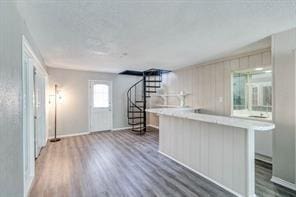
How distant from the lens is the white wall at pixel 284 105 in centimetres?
257

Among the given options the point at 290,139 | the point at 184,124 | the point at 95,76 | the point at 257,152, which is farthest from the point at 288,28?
the point at 95,76

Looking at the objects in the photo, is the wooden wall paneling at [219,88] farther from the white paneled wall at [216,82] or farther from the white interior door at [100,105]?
the white interior door at [100,105]

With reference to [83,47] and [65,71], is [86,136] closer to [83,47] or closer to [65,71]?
[65,71]

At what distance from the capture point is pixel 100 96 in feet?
21.9

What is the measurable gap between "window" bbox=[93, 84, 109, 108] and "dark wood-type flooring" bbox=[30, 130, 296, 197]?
2.29 metres

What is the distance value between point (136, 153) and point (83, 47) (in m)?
2.82

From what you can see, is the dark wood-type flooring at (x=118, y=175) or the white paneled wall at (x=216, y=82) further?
the white paneled wall at (x=216, y=82)

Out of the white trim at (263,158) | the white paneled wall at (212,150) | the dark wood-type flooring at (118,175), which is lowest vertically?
the dark wood-type flooring at (118,175)

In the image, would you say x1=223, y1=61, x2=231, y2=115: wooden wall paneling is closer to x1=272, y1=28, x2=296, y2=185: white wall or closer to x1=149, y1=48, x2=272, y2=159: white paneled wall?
x1=149, y1=48, x2=272, y2=159: white paneled wall

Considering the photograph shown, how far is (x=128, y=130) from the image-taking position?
274 inches

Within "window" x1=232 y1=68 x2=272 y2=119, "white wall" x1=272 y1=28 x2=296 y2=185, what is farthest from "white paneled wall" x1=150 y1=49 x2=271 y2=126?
"white wall" x1=272 y1=28 x2=296 y2=185

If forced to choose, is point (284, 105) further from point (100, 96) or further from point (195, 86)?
point (100, 96)

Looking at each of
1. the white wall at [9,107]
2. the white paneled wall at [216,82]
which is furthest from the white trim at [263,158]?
the white wall at [9,107]

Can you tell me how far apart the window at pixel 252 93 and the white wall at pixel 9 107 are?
4587mm
